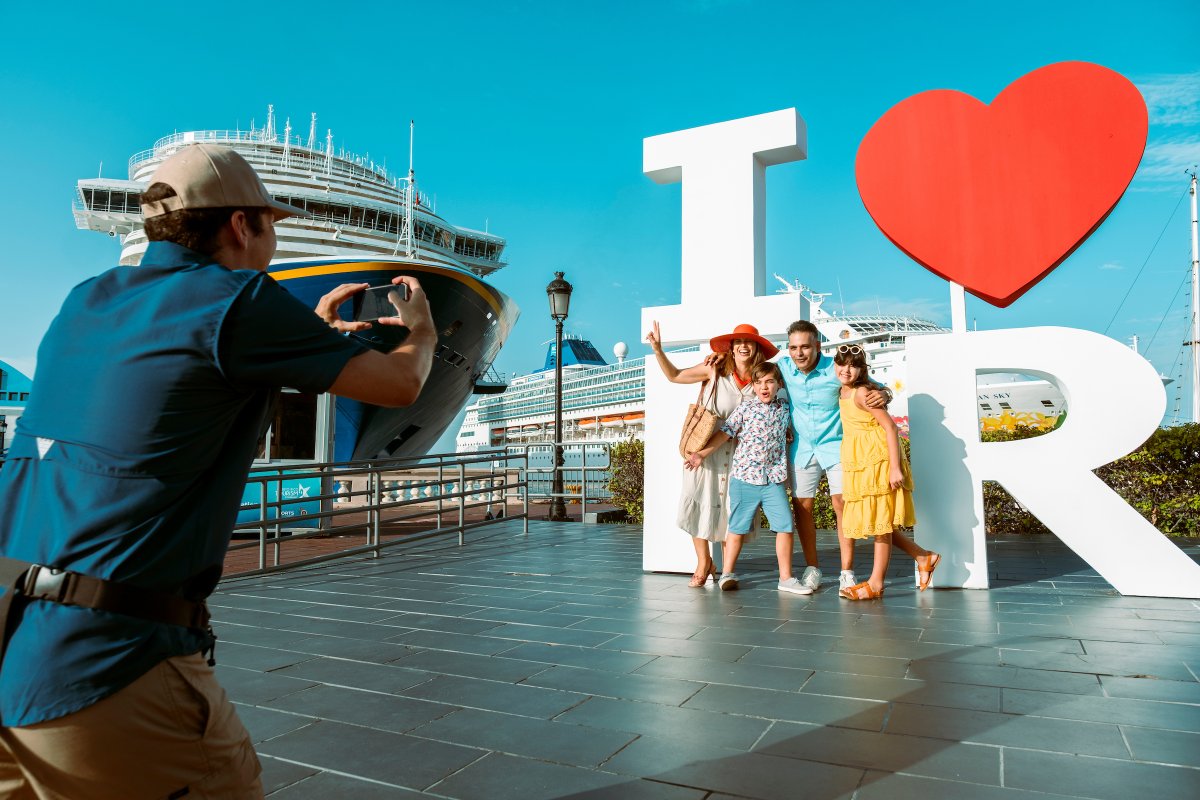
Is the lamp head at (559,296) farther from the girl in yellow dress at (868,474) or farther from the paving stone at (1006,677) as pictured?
the paving stone at (1006,677)

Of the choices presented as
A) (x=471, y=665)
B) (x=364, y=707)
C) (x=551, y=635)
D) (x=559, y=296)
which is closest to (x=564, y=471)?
(x=559, y=296)

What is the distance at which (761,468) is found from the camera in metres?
4.79

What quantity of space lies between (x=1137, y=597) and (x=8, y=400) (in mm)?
31031

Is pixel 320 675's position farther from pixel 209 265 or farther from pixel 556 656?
pixel 209 265

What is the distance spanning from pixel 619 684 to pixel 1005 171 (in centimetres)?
401

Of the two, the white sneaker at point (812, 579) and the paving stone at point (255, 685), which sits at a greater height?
the white sneaker at point (812, 579)

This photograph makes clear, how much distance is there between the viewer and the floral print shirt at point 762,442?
479 centimetres

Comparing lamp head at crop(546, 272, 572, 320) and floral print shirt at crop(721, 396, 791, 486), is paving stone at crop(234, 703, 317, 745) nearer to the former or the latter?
floral print shirt at crop(721, 396, 791, 486)

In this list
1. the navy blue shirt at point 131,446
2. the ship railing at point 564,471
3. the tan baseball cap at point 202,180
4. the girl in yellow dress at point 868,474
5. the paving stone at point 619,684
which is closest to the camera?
the navy blue shirt at point 131,446

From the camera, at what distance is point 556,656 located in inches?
137

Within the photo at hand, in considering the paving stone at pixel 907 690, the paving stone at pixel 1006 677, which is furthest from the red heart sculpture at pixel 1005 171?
the paving stone at pixel 907 690

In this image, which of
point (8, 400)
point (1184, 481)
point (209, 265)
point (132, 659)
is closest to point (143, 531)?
point (132, 659)

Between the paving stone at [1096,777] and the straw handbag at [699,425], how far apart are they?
2858mm

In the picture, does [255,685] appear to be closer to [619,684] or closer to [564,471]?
[619,684]
